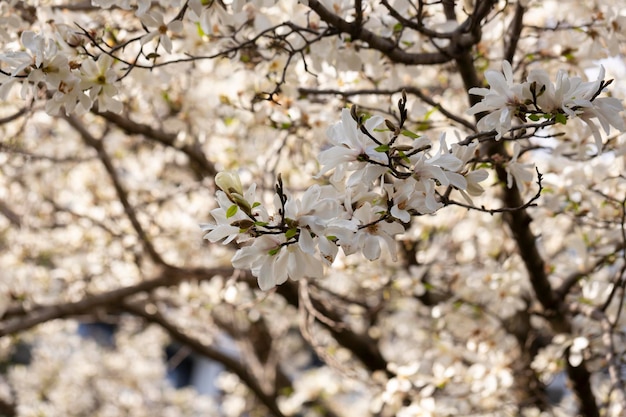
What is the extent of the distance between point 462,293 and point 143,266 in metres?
1.79

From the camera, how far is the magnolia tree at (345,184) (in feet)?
3.67

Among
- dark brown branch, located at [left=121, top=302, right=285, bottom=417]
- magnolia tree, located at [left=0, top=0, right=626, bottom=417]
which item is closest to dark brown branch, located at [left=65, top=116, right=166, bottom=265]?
magnolia tree, located at [left=0, top=0, right=626, bottom=417]

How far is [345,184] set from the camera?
3.82ft

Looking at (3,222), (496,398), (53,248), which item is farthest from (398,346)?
(3,222)

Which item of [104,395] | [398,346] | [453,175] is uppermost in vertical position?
[104,395]

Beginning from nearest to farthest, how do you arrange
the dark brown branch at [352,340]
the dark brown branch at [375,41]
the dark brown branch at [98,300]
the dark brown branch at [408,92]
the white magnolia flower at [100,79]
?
the white magnolia flower at [100,79]
the dark brown branch at [375,41]
the dark brown branch at [408,92]
the dark brown branch at [98,300]
the dark brown branch at [352,340]

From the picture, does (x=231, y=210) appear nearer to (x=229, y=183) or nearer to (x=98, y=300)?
(x=229, y=183)

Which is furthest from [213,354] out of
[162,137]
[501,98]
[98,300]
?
[501,98]

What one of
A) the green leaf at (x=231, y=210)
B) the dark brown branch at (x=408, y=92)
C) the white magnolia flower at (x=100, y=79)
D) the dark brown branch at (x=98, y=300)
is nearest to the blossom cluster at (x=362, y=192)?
the green leaf at (x=231, y=210)

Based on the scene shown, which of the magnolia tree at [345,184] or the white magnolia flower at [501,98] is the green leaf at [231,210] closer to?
the magnolia tree at [345,184]

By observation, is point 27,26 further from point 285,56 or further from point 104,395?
point 104,395

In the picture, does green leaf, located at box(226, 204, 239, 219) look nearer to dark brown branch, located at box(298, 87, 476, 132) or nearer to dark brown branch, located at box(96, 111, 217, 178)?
dark brown branch, located at box(298, 87, 476, 132)

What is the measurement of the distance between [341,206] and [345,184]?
45 mm

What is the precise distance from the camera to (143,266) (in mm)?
3762
